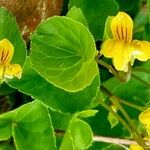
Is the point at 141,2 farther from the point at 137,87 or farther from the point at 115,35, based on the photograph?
the point at 115,35

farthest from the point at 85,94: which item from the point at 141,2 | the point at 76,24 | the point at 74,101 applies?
the point at 141,2

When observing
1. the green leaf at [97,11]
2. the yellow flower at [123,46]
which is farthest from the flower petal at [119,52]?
the green leaf at [97,11]

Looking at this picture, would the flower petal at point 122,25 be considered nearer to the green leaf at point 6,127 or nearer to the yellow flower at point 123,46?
the yellow flower at point 123,46

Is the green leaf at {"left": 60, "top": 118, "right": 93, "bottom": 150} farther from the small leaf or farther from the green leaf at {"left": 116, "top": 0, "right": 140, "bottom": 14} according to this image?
the green leaf at {"left": 116, "top": 0, "right": 140, "bottom": 14}

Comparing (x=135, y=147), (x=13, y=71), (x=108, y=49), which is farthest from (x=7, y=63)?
(x=135, y=147)

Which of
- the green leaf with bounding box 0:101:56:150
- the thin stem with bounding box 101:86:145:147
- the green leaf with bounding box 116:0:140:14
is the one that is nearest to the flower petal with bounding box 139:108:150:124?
the thin stem with bounding box 101:86:145:147
